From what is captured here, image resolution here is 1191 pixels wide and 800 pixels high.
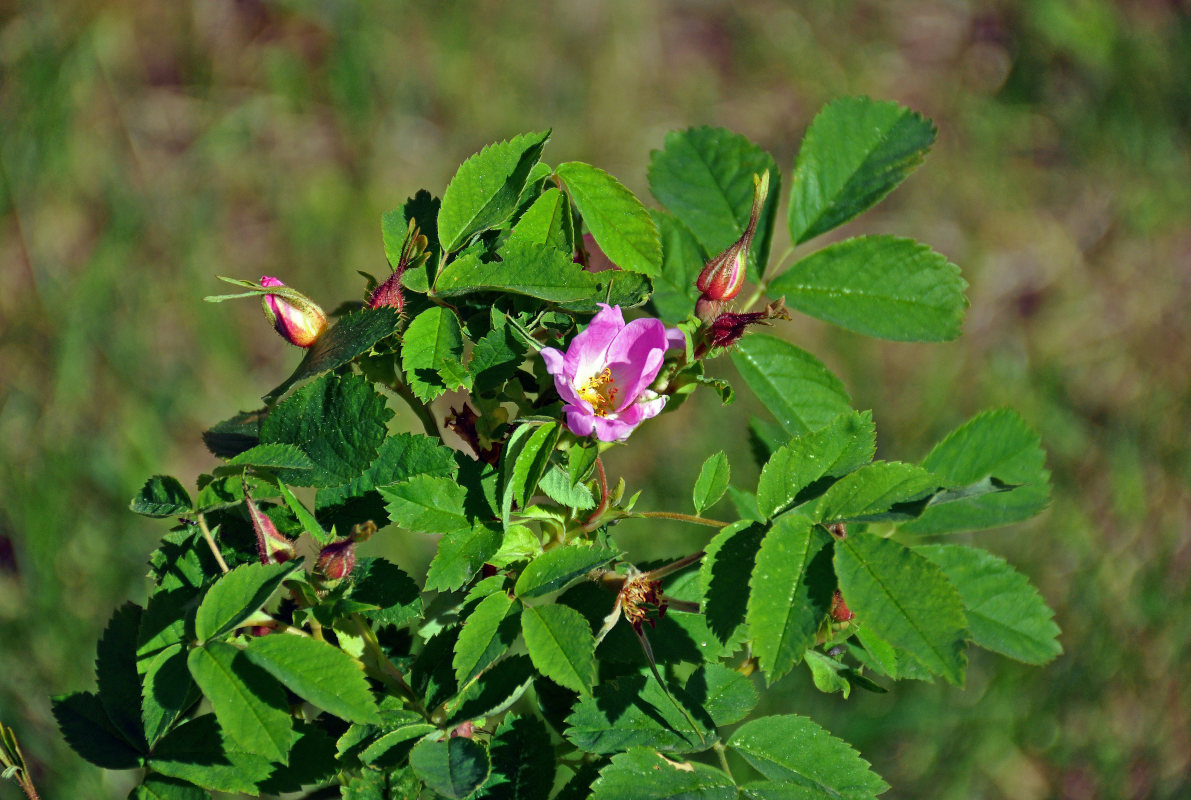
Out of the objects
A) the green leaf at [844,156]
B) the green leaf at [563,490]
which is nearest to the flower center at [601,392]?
the green leaf at [563,490]

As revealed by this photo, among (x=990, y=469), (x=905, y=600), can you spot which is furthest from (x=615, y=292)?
(x=990, y=469)

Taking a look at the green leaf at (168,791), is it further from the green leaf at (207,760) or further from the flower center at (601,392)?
the flower center at (601,392)

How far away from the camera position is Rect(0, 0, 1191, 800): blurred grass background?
12.9 ft

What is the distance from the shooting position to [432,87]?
5.49 metres

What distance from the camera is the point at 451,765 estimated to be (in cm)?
132

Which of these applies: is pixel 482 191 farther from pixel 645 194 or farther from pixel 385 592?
pixel 645 194

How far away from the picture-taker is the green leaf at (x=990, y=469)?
5.63ft

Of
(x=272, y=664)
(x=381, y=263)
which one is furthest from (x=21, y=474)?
(x=272, y=664)

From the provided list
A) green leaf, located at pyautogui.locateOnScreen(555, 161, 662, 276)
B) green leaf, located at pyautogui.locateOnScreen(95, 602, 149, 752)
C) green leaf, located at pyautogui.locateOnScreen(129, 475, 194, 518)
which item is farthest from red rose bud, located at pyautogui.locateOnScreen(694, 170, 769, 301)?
green leaf, located at pyautogui.locateOnScreen(95, 602, 149, 752)

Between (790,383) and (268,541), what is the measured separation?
34.8 inches

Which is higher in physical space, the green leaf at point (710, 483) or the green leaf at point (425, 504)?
the green leaf at point (425, 504)

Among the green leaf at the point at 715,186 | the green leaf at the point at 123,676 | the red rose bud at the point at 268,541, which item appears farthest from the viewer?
the green leaf at the point at 715,186

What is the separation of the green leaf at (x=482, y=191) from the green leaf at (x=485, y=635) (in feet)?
1.75

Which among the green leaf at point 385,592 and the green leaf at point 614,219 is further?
the green leaf at point 614,219
